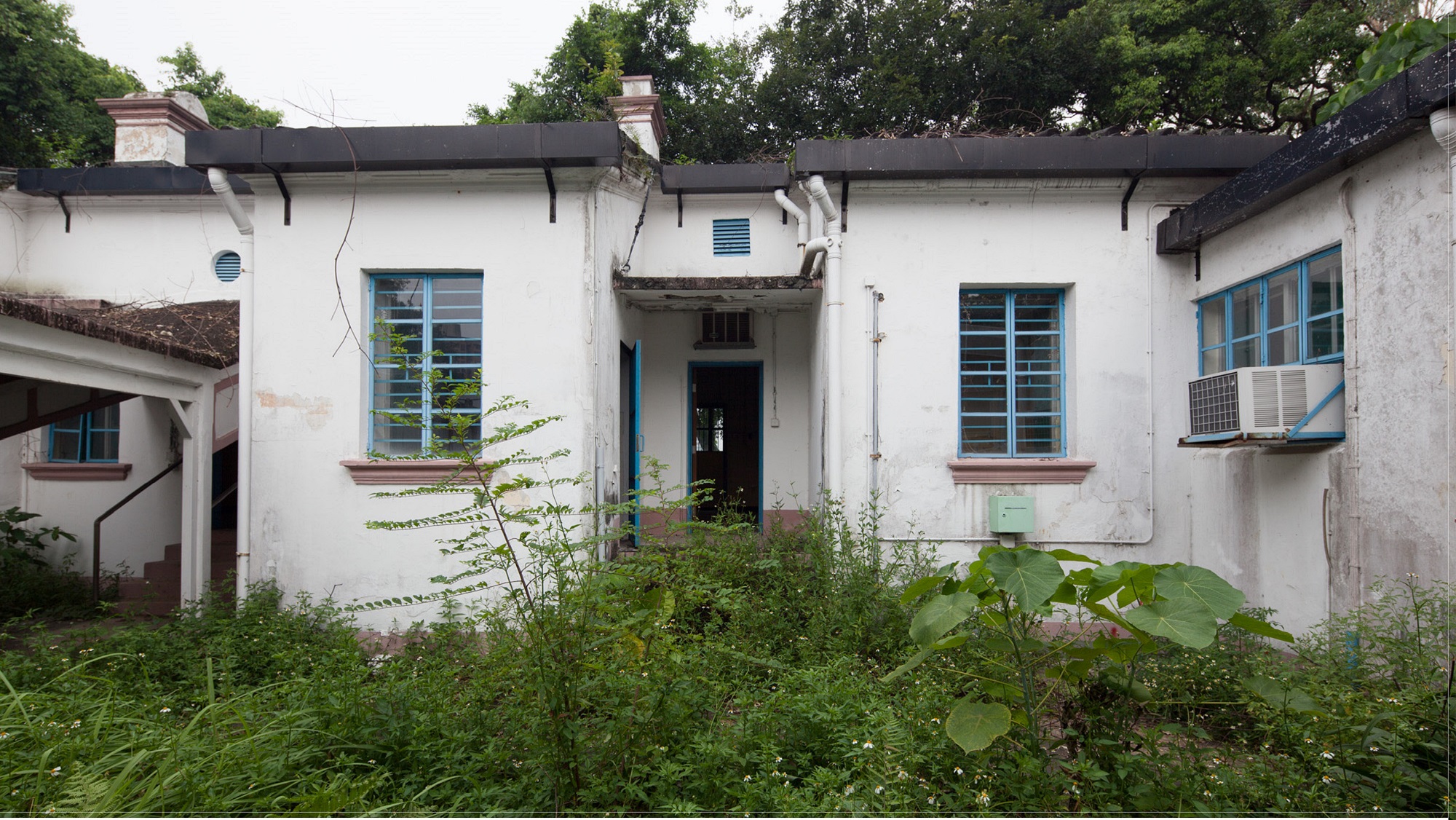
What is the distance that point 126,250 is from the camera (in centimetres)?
768

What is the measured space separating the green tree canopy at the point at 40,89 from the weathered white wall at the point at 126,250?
3.03 m

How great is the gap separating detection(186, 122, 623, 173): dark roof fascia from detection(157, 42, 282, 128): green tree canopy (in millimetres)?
12115

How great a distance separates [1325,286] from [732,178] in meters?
5.00

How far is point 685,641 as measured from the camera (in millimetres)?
4402

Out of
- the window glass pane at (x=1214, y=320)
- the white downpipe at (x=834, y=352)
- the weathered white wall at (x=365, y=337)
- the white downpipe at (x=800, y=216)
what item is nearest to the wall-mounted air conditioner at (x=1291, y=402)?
the window glass pane at (x=1214, y=320)

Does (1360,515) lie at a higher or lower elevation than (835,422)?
lower

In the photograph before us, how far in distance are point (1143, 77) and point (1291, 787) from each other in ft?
47.4

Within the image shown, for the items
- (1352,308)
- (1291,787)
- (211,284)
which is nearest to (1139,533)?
(1352,308)

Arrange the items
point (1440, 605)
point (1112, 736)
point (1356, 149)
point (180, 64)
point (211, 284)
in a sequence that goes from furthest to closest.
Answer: point (180, 64), point (211, 284), point (1356, 149), point (1440, 605), point (1112, 736)

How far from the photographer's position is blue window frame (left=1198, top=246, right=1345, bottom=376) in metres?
4.59

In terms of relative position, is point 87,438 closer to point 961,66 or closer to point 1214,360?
point 1214,360

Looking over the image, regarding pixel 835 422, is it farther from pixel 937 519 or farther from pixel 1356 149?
pixel 1356 149

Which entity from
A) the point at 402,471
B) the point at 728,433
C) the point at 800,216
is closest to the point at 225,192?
the point at 402,471

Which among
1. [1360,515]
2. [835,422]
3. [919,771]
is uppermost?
[835,422]
